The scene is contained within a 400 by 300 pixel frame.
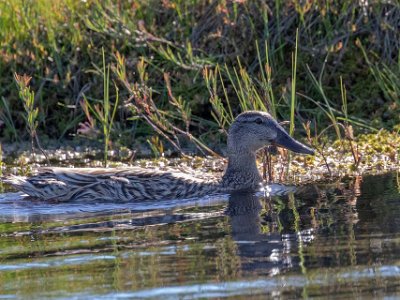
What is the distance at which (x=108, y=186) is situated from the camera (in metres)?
9.79

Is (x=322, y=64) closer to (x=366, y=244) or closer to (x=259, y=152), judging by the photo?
(x=259, y=152)

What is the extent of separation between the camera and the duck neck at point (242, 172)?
402 inches

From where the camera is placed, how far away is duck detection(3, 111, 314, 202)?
977cm

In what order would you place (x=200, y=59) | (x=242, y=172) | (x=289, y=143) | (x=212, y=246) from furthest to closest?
(x=200, y=59) → (x=242, y=172) → (x=289, y=143) → (x=212, y=246)

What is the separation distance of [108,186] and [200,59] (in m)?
2.65

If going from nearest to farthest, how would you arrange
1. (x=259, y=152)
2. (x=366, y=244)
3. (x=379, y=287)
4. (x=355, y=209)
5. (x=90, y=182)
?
(x=379, y=287) < (x=366, y=244) < (x=355, y=209) < (x=90, y=182) < (x=259, y=152)

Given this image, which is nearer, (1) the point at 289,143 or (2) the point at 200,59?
(1) the point at 289,143

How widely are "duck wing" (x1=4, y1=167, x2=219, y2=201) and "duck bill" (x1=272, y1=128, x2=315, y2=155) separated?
0.75 m

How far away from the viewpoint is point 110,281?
625cm

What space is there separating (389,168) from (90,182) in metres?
2.68

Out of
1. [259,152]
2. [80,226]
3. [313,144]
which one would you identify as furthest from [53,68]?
[80,226]

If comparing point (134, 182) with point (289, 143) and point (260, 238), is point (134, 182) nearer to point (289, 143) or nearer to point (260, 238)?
point (289, 143)

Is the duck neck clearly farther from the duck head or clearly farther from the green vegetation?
the green vegetation

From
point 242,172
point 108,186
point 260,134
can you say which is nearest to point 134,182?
point 108,186
